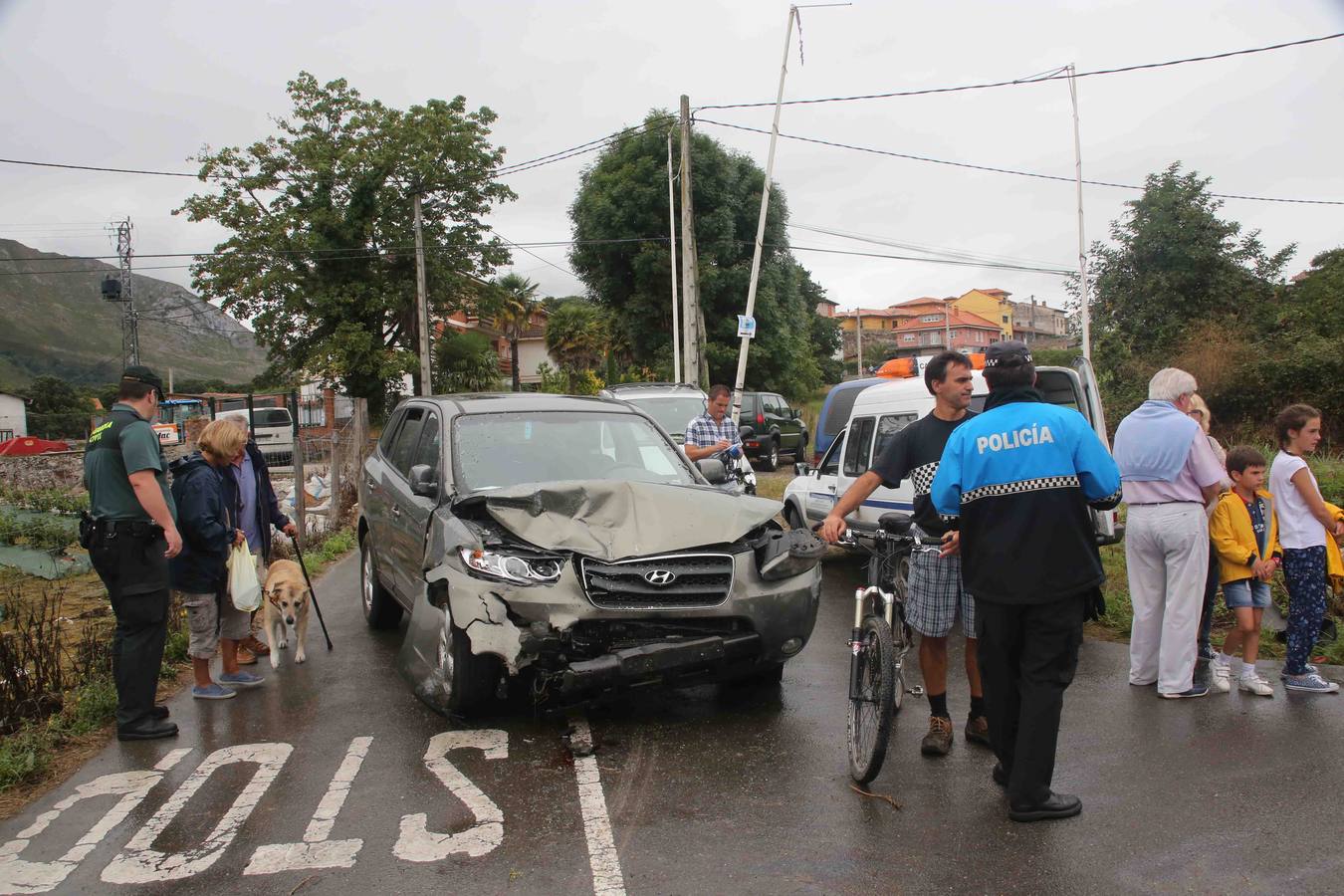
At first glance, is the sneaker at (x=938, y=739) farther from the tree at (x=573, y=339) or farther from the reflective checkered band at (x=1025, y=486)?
the tree at (x=573, y=339)

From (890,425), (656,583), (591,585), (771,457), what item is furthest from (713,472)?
(771,457)

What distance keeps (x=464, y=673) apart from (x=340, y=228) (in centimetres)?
3907

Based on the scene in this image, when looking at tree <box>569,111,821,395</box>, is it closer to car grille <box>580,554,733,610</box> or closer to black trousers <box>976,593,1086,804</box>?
car grille <box>580,554,733,610</box>

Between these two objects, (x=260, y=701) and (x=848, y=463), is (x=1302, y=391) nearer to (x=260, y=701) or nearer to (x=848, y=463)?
(x=848, y=463)

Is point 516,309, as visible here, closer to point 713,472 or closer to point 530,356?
point 530,356

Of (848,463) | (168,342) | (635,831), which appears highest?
(168,342)

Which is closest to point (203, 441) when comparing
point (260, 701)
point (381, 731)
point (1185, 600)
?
point (260, 701)

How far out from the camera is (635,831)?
13.0 feet

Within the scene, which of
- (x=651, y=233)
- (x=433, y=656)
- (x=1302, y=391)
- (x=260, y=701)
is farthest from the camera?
(x=651, y=233)

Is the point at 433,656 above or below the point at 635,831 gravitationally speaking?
above

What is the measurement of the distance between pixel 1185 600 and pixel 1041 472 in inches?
90.8

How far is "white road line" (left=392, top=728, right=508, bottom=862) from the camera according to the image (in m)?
3.85

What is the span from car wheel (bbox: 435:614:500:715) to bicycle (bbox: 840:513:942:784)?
179 centimetres

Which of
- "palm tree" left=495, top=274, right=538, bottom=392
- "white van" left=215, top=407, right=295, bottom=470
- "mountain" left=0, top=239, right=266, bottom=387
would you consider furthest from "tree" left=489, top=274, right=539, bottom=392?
"mountain" left=0, top=239, right=266, bottom=387
